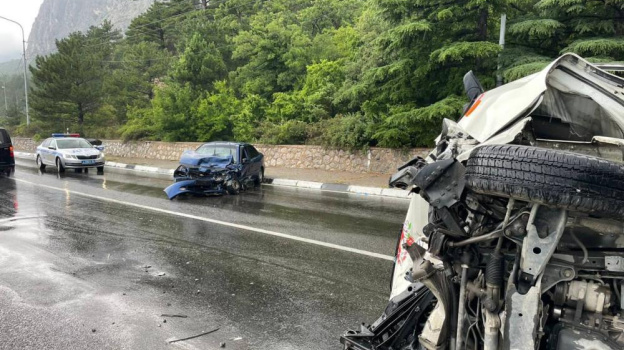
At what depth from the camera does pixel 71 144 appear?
65.2 ft

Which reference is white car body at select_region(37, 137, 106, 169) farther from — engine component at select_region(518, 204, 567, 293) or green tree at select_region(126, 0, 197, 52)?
green tree at select_region(126, 0, 197, 52)

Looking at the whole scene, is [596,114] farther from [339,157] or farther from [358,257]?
[339,157]

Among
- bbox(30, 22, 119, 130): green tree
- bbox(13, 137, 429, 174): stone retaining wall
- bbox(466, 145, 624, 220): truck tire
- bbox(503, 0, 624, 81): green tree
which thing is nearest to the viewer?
bbox(466, 145, 624, 220): truck tire

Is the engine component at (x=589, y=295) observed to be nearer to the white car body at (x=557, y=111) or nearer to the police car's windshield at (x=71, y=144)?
the white car body at (x=557, y=111)

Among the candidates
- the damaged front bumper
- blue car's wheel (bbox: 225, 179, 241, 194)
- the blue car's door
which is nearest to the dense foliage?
the blue car's door

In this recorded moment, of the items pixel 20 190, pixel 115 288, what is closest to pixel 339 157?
pixel 20 190

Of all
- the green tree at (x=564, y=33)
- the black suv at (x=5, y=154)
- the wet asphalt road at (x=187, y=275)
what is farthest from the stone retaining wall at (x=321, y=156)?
the black suv at (x=5, y=154)

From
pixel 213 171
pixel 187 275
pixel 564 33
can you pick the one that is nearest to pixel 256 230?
pixel 187 275

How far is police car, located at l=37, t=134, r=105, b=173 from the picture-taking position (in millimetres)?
18812

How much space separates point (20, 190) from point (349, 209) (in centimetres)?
988

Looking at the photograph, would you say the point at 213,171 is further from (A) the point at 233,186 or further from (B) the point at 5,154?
(B) the point at 5,154

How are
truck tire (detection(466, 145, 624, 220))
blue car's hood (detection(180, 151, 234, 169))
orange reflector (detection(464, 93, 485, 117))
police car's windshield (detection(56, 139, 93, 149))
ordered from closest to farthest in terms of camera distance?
truck tire (detection(466, 145, 624, 220)) < orange reflector (detection(464, 93, 485, 117)) < blue car's hood (detection(180, 151, 234, 169)) < police car's windshield (detection(56, 139, 93, 149))

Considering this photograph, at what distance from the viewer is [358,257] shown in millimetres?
6320

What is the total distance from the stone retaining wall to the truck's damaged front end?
6.24 meters
